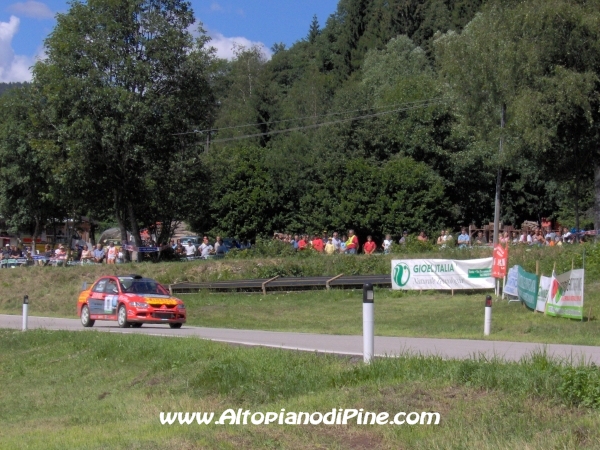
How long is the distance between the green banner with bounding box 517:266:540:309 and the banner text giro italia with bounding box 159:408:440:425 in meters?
18.4

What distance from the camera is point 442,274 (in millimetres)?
32688

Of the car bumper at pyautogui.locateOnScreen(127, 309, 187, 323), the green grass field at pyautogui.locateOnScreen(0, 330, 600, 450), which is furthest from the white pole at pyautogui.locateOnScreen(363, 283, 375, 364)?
the car bumper at pyautogui.locateOnScreen(127, 309, 187, 323)

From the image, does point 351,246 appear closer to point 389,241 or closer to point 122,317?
point 389,241

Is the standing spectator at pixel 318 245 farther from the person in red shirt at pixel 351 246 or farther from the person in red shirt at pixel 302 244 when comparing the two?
the person in red shirt at pixel 351 246

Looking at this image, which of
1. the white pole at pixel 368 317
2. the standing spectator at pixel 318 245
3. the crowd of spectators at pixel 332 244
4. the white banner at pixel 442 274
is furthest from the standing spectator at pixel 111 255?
the white pole at pixel 368 317

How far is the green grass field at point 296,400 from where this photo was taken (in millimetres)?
7699

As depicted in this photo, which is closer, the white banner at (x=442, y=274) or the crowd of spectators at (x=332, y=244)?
the white banner at (x=442, y=274)

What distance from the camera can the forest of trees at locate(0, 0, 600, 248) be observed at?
3419cm

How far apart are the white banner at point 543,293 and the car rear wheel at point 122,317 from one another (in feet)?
42.5

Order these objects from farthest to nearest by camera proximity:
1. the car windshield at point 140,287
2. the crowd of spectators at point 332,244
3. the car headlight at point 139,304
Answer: the crowd of spectators at point 332,244
the car windshield at point 140,287
the car headlight at point 139,304

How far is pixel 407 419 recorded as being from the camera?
8125 mm

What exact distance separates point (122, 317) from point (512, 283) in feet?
45.1

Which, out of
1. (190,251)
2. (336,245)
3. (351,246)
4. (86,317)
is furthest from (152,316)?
(190,251)

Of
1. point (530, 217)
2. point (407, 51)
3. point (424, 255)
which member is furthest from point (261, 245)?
point (407, 51)
